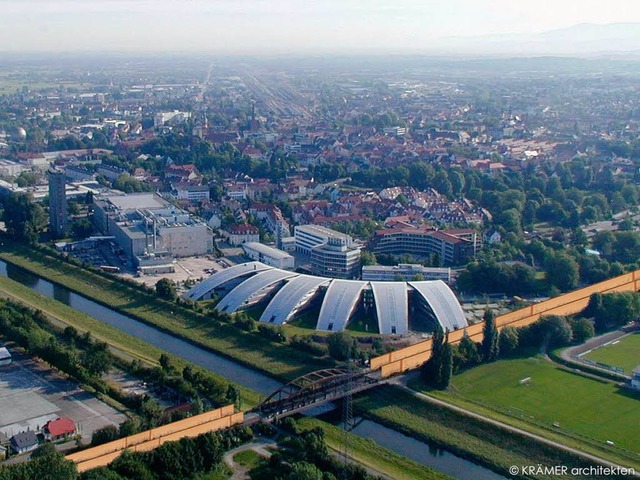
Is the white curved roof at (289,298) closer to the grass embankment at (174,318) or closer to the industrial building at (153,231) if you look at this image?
the grass embankment at (174,318)

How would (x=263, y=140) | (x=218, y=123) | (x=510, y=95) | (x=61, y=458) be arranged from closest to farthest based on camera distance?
(x=61, y=458)
(x=263, y=140)
(x=218, y=123)
(x=510, y=95)

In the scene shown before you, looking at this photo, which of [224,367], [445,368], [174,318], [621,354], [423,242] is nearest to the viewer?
[445,368]

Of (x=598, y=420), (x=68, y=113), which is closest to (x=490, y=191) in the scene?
(x=598, y=420)

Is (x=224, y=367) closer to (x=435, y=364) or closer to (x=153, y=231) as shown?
(x=435, y=364)

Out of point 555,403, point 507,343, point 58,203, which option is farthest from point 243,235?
point 555,403

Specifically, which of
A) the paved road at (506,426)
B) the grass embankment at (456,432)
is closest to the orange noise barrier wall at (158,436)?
the grass embankment at (456,432)

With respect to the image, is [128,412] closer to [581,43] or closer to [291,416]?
[291,416]
